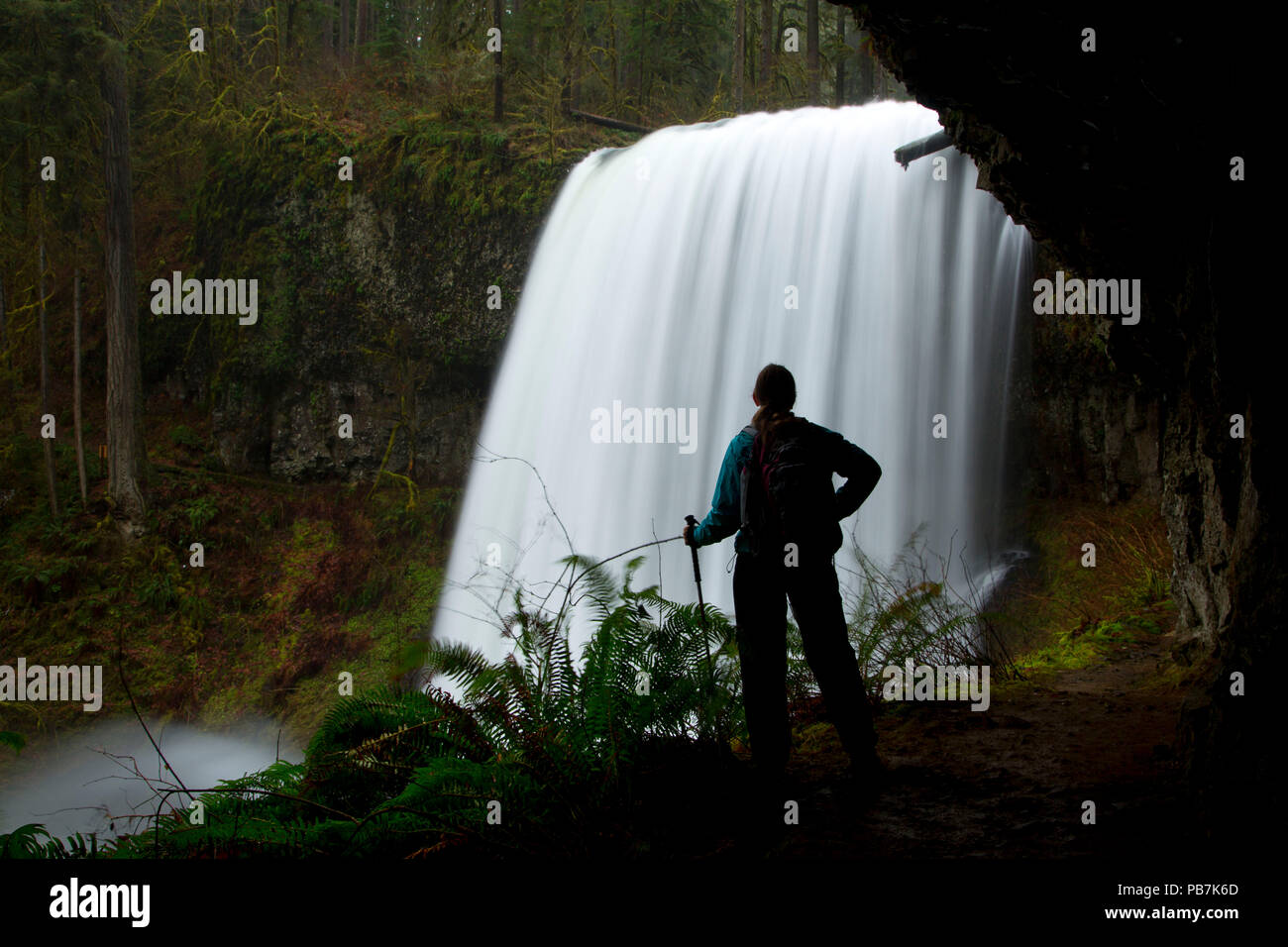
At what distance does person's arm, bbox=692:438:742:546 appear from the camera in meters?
3.73

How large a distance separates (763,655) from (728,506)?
66 cm

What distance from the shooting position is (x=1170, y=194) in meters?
3.76

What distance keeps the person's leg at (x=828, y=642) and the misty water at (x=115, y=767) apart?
9094 millimetres

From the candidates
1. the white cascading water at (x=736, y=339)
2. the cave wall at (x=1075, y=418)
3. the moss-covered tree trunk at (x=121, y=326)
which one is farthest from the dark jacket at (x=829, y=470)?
the moss-covered tree trunk at (x=121, y=326)

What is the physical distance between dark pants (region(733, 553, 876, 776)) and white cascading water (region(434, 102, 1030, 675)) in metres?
5.66

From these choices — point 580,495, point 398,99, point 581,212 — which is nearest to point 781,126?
point 581,212

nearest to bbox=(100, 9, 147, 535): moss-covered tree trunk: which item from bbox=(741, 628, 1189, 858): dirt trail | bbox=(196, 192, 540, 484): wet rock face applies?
bbox=(196, 192, 540, 484): wet rock face

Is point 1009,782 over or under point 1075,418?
under

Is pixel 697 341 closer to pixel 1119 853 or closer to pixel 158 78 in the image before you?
pixel 1119 853

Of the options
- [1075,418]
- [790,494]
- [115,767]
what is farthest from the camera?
[115,767]

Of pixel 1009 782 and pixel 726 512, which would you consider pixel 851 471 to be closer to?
pixel 726 512

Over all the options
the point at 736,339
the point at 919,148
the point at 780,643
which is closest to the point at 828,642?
the point at 780,643

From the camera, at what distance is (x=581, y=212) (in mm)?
14617

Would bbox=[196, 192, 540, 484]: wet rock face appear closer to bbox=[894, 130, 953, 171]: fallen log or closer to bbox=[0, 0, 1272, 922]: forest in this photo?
bbox=[0, 0, 1272, 922]: forest
